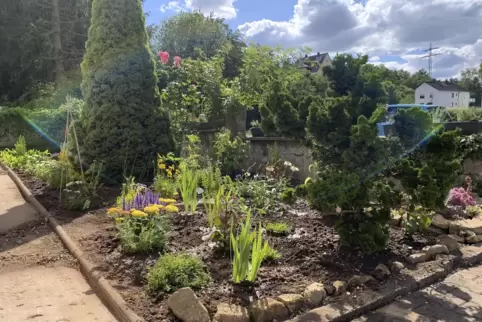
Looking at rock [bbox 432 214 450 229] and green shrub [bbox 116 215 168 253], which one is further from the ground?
green shrub [bbox 116 215 168 253]

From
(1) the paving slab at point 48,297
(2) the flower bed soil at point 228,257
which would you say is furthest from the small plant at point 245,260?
(1) the paving slab at point 48,297

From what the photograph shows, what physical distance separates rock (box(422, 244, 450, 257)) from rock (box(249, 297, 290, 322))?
1.72 m

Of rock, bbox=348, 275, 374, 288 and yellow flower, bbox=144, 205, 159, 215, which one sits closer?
rock, bbox=348, 275, 374, 288

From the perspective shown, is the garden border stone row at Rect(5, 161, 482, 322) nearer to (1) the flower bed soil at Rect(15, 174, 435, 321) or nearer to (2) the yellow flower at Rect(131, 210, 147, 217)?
(1) the flower bed soil at Rect(15, 174, 435, 321)

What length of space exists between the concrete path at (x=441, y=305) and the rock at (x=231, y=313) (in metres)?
0.77

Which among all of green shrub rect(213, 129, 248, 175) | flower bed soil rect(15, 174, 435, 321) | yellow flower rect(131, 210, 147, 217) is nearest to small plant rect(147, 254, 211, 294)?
flower bed soil rect(15, 174, 435, 321)

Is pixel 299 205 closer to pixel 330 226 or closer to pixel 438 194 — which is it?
pixel 330 226

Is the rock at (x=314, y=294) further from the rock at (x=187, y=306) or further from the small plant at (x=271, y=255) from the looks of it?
the rock at (x=187, y=306)

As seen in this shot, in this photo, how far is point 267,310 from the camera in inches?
96.5

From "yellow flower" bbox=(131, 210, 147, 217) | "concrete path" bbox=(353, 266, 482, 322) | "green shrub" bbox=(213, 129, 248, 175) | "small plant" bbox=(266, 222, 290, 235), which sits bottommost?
"concrete path" bbox=(353, 266, 482, 322)

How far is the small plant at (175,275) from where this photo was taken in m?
2.67

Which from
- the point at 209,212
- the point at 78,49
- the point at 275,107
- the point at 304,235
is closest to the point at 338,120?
the point at 275,107

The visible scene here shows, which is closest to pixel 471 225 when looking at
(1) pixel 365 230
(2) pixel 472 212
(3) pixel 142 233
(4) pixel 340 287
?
(2) pixel 472 212

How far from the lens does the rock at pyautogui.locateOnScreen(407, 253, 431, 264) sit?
3.37 meters
